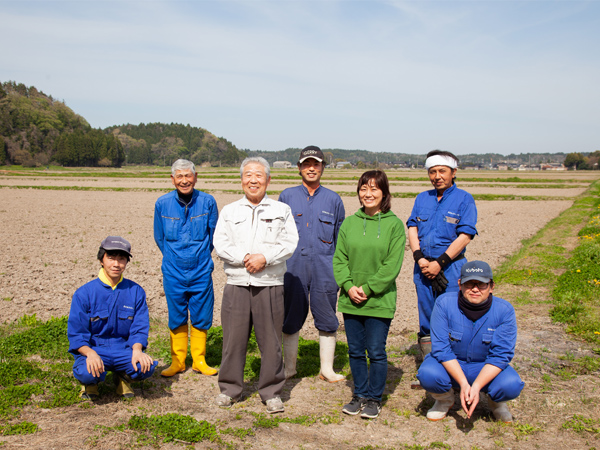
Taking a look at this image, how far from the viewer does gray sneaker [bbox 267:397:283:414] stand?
4238mm

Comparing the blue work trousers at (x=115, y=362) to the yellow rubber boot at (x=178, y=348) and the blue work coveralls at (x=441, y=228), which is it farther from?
the blue work coveralls at (x=441, y=228)

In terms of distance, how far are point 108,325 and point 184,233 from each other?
121 centimetres

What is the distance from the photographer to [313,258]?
4.96 meters

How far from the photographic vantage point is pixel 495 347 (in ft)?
13.1

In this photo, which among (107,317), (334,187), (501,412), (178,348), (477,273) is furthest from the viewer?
(334,187)

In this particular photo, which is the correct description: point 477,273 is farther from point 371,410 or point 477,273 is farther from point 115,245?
point 115,245

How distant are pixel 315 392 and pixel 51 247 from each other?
10.5 meters

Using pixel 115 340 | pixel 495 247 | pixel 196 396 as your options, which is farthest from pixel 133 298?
pixel 495 247

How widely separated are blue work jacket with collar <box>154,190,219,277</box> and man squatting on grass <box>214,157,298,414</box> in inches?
30.4

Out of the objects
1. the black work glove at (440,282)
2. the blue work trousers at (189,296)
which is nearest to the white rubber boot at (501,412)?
the black work glove at (440,282)

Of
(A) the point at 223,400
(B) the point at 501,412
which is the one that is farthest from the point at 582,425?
(A) the point at 223,400

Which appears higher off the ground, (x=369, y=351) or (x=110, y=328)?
(x=110, y=328)

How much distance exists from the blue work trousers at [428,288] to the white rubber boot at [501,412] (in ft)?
3.35

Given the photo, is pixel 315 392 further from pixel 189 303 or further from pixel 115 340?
pixel 115 340
